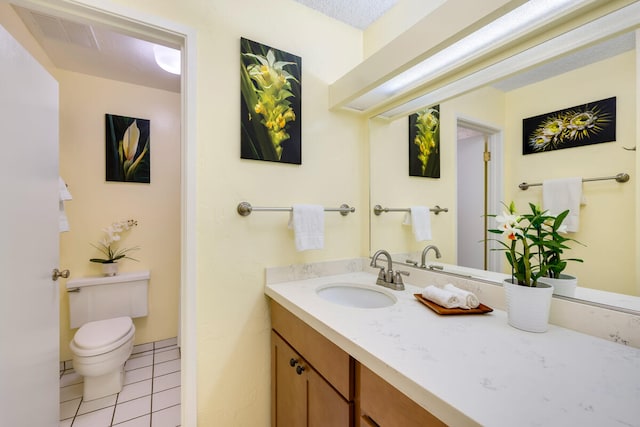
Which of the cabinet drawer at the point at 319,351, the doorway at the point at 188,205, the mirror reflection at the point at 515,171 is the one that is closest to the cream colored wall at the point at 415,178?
the mirror reflection at the point at 515,171

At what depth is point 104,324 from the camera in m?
1.81

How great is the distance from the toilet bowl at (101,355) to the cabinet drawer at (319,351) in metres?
1.19

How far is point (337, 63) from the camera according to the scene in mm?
1522

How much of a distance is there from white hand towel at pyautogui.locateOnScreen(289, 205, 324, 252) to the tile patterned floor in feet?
4.24

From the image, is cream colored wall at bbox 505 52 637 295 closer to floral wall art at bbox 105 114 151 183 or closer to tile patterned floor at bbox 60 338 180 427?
tile patterned floor at bbox 60 338 180 427

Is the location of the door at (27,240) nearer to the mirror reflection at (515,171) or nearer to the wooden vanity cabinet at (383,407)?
the wooden vanity cabinet at (383,407)

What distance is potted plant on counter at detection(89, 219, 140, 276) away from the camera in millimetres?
2035

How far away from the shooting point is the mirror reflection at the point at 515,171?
757 mm

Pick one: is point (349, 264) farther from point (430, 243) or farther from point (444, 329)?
point (444, 329)

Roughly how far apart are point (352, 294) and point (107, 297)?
1.90 metres

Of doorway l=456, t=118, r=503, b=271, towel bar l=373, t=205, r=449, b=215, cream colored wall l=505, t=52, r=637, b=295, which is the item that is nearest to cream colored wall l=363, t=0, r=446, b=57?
doorway l=456, t=118, r=503, b=271

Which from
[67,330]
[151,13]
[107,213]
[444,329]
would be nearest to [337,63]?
[151,13]

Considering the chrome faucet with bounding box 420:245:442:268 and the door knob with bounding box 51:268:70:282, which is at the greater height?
the chrome faucet with bounding box 420:245:442:268

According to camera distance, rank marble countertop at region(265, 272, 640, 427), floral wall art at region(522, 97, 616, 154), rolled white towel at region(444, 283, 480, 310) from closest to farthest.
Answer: marble countertop at region(265, 272, 640, 427) → floral wall art at region(522, 97, 616, 154) → rolled white towel at region(444, 283, 480, 310)
